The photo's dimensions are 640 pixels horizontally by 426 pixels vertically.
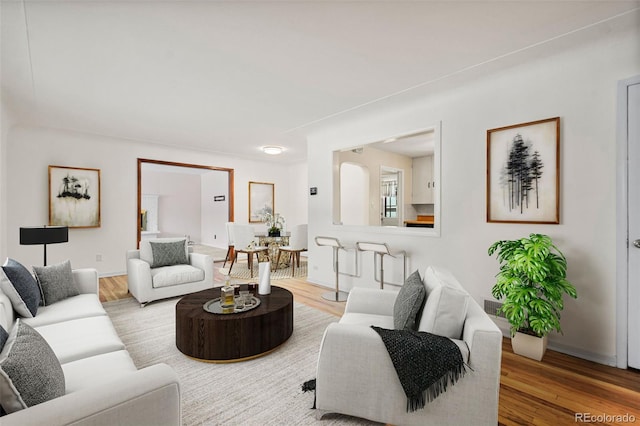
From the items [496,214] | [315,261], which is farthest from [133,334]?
[496,214]

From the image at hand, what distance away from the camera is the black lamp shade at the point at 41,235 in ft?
9.91

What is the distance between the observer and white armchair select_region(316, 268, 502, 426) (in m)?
1.48

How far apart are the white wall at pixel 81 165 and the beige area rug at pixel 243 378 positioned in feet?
8.97

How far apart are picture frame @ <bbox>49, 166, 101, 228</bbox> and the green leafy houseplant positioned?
248 inches

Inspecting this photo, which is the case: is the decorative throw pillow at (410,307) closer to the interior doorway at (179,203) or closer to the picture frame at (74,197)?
the picture frame at (74,197)

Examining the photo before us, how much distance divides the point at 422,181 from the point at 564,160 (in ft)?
15.1

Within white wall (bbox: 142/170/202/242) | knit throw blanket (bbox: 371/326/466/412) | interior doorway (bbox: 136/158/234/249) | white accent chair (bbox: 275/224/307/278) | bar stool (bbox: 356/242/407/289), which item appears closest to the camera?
knit throw blanket (bbox: 371/326/466/412)

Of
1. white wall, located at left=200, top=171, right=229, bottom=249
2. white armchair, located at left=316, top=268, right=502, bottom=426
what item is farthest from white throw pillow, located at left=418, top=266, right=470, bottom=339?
white wall, located at left=200, top=171, right=229, bottom=249

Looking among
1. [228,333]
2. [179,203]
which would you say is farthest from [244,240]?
[179,203]

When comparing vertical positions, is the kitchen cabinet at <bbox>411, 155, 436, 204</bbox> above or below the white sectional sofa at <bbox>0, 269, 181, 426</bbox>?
above

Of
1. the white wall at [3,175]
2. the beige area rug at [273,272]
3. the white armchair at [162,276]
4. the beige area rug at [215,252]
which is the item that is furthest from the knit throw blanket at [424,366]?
the beige area rug at [215,252]

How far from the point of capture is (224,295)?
2605 millimetres

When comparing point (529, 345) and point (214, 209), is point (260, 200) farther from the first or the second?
point (529, 345)

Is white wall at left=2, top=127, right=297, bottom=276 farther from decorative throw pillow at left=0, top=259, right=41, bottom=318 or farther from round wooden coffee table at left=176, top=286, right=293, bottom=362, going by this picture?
round wooden coffee table at left=176, top=286, right=293, bottom=362
